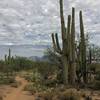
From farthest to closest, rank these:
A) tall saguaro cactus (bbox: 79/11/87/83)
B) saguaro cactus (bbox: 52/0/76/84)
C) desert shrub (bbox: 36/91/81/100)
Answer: tall saguaro cactus (bbox: 79/11/87/83) → saguaro cactus (bbox: 52/0/76/84) → desert shrub (bbox: 36/91/81/100)

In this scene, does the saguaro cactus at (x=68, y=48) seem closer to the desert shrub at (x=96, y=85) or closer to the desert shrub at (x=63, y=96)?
the desert shrub at (x=96, y=85)

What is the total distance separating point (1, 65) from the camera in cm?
5000

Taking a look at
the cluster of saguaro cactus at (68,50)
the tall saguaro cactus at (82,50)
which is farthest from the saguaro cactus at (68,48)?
the tall saguaro cactus at (82,50)

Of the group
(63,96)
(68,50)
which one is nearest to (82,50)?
(68,50)

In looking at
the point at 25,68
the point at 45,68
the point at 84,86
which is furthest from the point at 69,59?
the point at 25,68

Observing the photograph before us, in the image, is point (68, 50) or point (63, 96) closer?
point (63, 96)

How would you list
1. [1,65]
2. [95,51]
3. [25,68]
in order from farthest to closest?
[25,68], [1,65], [95,51]

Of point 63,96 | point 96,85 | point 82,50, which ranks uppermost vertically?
point 82,50

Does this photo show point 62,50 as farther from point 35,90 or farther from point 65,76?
point 35,90

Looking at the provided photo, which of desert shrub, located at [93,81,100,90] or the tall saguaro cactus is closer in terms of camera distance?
desert shrub, located at [93,81,100,90]

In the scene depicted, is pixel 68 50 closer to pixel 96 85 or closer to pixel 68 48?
pixel 68 48

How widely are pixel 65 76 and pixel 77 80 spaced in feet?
9.10

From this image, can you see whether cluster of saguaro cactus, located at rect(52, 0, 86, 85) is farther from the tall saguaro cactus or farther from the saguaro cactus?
the tall saguaro cactus

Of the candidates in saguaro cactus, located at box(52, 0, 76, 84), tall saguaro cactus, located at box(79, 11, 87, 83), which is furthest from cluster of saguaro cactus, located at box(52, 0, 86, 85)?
tall saguaro cactus, located at box(79, 11, 87, 83)
